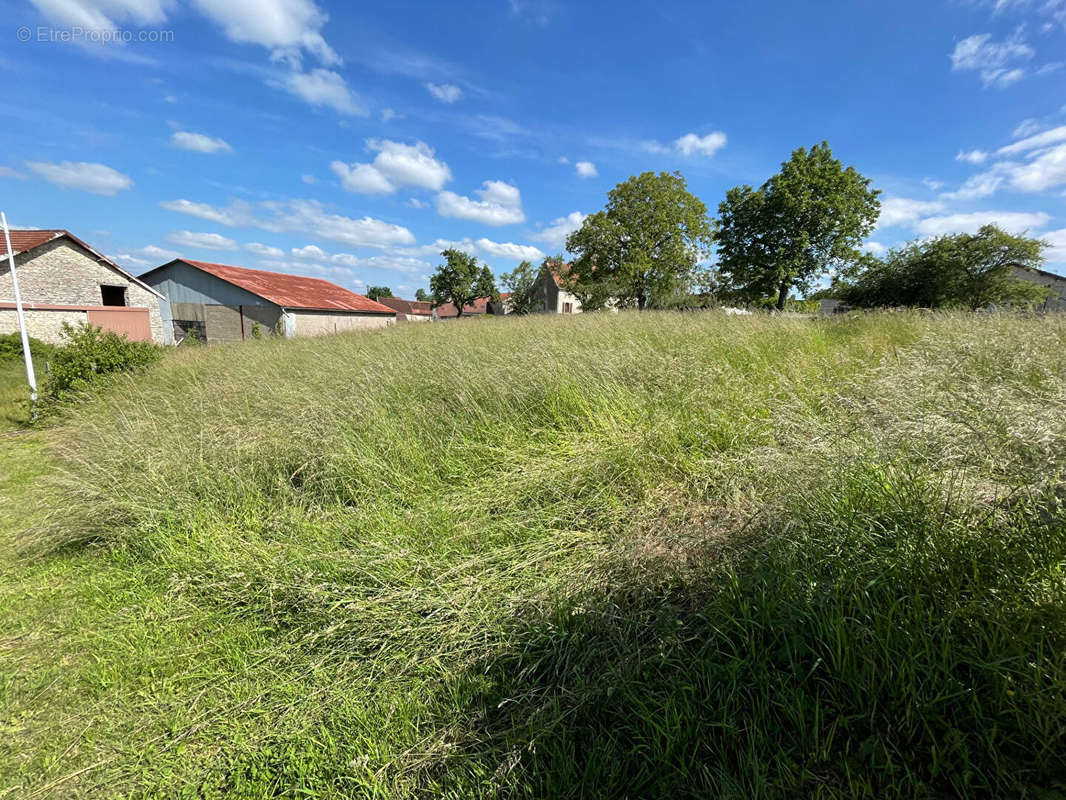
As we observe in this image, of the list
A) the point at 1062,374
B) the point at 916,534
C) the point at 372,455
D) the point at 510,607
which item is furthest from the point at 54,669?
the point at 1062,374

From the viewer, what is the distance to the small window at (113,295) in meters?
20.3

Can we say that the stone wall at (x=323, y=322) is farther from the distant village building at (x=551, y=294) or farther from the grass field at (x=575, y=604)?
the distant village building at (x=551, y=294)

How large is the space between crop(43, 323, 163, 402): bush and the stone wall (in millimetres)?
15001

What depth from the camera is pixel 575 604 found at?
1.82 meters

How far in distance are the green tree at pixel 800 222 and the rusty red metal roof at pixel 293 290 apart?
26177 mm

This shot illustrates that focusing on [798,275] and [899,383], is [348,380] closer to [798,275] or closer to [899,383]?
[899,383]

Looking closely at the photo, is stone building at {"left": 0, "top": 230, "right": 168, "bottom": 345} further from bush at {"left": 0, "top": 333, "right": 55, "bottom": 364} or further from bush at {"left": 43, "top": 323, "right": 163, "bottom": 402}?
bush at {"left": 43, "top": 323, "right": 163, "bottom": 402}

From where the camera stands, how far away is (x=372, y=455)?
336cm

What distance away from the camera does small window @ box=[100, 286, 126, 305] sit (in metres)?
20.3

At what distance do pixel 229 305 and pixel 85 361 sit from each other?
2027 centimetres

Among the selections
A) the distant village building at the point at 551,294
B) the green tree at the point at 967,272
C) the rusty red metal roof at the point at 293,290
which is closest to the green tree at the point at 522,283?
the distant village building at the point at 551,294

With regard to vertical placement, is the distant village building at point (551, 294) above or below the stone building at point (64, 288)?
above

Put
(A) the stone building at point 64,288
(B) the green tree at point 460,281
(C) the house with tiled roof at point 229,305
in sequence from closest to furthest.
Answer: (A) the stone building at point 64,288 < (C) the house with tiled roof at point 229,305 < (B) the green tree at point 460,281

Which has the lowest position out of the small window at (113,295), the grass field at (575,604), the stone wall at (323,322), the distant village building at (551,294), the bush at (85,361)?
the grass field at (575,604)
